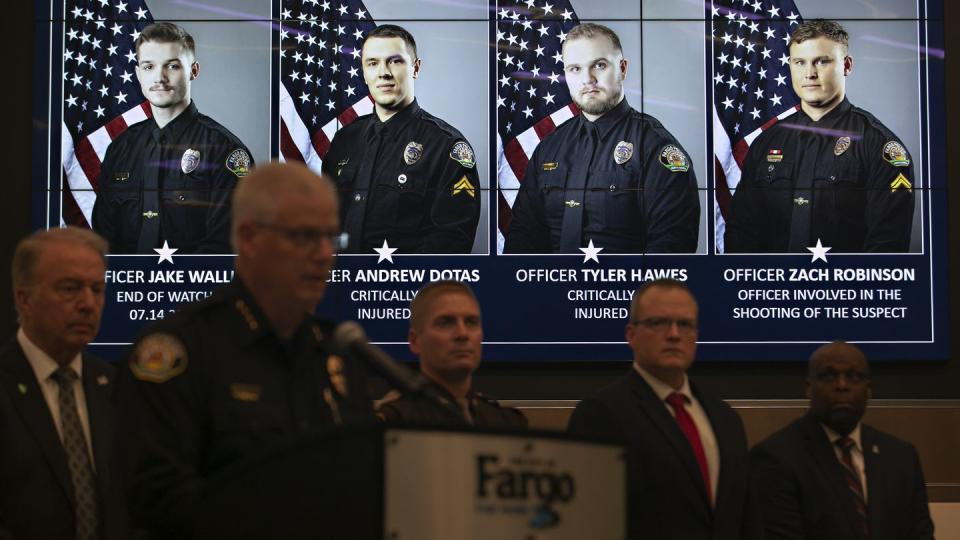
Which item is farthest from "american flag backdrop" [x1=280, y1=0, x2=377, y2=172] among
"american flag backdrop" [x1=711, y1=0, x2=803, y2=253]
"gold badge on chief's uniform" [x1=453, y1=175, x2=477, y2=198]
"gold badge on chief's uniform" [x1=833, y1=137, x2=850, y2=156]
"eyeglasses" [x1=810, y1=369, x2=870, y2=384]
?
"eyeglasses" [x1=810, y1=369, x2=870, y2=384]

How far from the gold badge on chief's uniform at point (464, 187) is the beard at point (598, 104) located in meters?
0.91

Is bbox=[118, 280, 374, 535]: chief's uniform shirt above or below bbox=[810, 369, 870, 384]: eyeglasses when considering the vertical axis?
above

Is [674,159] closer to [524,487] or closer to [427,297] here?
[427,297]

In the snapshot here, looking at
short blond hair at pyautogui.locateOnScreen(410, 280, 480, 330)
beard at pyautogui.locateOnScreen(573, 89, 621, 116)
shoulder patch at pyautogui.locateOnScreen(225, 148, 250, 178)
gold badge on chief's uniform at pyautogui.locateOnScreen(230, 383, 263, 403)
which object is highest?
beard at pyautogui.locateOnScreen(573, 89, 621, 116)

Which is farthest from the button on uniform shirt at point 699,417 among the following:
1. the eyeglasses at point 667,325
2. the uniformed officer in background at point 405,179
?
the uniformed officer in background at point 405,179

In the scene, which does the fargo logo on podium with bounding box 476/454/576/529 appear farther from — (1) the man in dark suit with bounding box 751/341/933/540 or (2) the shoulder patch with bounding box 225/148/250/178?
(2) the shoulder patch with bounding box 225/148/250/178

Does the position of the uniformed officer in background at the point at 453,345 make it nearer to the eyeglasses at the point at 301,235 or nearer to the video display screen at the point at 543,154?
the eyeglasses at the point at 301,235

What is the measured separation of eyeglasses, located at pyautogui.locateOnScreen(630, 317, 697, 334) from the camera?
4117 millimetres

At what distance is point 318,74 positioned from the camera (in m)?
8.43

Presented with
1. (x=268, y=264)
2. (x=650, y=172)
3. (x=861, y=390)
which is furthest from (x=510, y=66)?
(x=268, y=264)

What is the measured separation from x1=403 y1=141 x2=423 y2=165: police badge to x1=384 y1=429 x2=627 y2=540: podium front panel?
20.9 ft

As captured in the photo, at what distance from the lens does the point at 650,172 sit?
27.2 ft

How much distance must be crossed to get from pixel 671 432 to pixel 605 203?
4469 mm

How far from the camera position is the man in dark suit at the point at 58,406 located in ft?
10.1
